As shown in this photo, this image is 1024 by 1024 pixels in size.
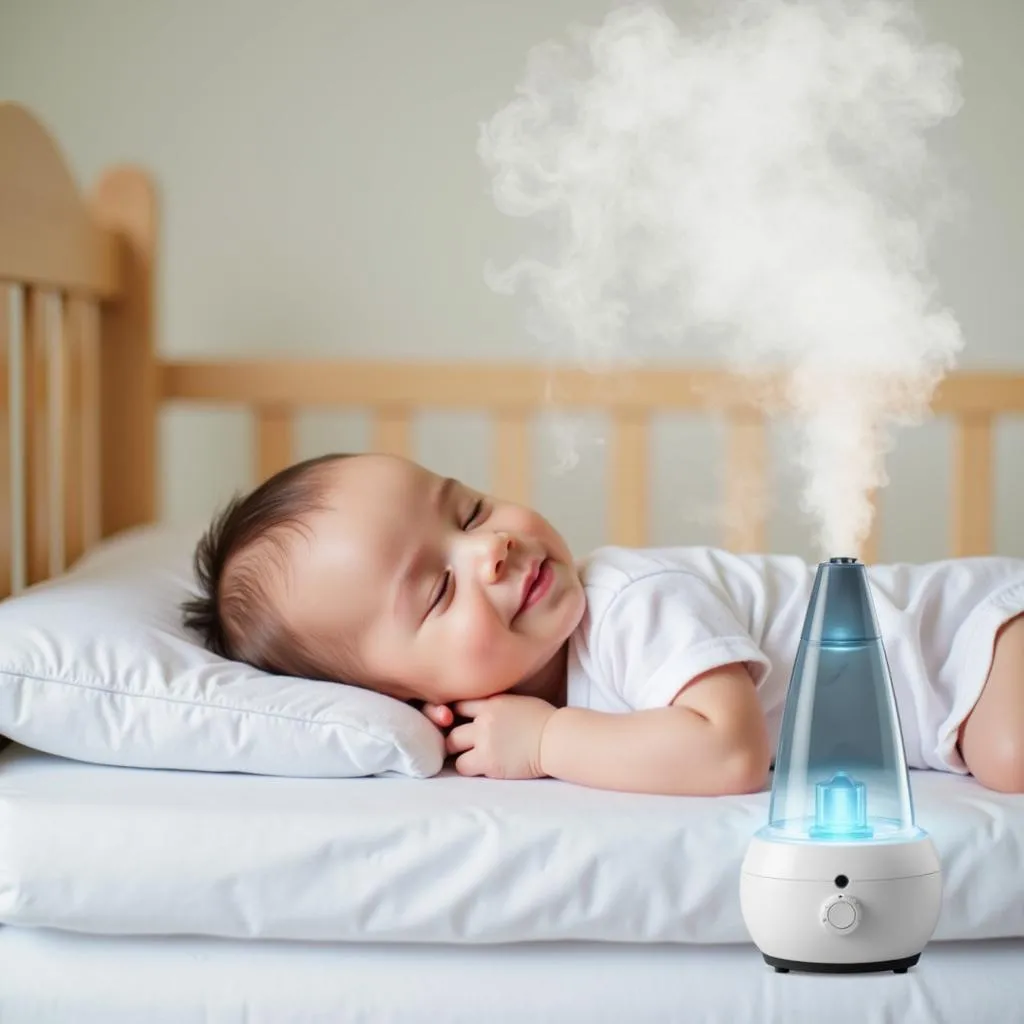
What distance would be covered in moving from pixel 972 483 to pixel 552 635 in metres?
0.97

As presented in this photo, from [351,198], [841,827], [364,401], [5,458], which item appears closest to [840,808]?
[841,827]

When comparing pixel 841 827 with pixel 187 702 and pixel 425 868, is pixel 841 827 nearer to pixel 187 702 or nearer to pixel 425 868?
pixel 425 868

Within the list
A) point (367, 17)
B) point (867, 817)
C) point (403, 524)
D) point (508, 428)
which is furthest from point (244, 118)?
point (867, 817)

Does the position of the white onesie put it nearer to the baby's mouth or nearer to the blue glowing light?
the baby's mouth

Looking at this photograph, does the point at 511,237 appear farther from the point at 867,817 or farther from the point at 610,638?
the point at 867,817

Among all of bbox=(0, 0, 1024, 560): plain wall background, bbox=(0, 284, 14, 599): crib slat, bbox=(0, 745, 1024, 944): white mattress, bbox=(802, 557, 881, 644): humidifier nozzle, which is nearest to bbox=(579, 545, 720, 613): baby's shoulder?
bbox=(0, 745, 1024, 944): white mattress

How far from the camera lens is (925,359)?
78.4 inches

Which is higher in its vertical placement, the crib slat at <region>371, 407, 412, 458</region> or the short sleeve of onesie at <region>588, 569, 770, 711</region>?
the crib slat at <region>371, 407, 412, 458</region>

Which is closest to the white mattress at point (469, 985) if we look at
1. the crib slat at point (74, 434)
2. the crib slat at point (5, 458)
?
the crib slat at point (5, 458)

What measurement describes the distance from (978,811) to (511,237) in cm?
150

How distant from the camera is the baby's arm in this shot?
106cm

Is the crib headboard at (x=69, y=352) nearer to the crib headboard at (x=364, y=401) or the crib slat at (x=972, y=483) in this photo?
the crib headboard at (x=364, y=401)

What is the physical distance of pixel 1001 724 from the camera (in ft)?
3.67

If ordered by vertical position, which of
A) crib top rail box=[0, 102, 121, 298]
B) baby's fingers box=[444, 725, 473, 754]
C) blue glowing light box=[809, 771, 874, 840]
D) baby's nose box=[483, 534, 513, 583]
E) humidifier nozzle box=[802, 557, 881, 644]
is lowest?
baby's fingers box=[444, 725, 473, 754]
